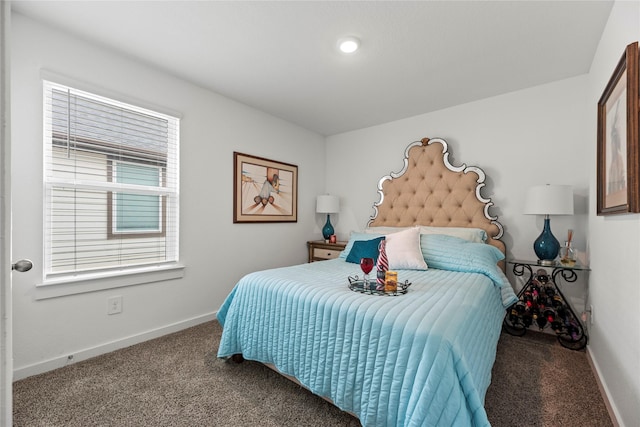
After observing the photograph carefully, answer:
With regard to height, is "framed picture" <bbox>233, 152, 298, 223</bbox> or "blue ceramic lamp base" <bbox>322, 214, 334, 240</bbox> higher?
"framed picture" <bbox>233, 152, 298, 223</bbox>

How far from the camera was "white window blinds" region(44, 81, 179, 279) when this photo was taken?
79.4 inches

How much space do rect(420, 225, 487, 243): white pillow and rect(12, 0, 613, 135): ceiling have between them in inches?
52.6

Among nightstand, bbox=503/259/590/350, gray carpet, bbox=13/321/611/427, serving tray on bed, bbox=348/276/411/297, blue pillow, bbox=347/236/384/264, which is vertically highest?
blue pillow, bbox=347/236/384/264

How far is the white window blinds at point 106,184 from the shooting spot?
6.62 ft

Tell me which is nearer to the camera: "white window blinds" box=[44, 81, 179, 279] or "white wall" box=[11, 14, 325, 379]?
"white wall" box=[11, 14, 325, 379]

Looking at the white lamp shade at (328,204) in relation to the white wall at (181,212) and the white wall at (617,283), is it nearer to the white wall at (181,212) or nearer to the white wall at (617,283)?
the white wall at (181,212)

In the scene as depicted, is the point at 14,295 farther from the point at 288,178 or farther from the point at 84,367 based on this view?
the point at 288,178

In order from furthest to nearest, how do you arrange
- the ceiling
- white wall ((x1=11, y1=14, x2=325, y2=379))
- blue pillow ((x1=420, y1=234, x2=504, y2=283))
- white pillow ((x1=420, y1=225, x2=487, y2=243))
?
1. white pillow ((x1=420, y1=225, x2=487, y2=243))
2. blue pillow ((x1=420, y1=234, x2=504, y2=283))
3. white wall ((x1=11, y1=14, x2=325, y2=379))
4. the ceiling

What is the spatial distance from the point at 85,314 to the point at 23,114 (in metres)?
1.40

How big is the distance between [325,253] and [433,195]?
4.91 feet

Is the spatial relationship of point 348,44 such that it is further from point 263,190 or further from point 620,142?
point 263,190

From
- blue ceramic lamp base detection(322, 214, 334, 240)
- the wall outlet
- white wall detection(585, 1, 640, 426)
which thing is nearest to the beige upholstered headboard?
blue ceramic lamp base detection(322, 214, 334, 240)

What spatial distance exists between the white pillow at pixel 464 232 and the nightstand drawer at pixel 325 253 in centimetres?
115

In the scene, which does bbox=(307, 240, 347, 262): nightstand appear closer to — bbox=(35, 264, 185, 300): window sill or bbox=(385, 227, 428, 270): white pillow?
bbox=(385, 227, 428, 270): white pillow
